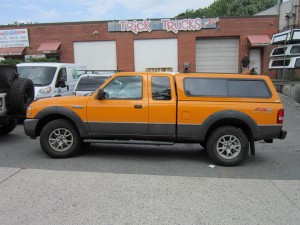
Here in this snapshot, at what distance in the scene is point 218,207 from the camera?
4.39 m

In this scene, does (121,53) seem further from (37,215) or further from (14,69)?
(37,215)

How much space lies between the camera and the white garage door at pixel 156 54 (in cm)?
2550

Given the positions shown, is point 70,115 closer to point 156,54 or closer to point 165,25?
point 156,54

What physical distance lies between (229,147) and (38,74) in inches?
304

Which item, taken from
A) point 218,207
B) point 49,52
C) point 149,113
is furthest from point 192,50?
point 218,207

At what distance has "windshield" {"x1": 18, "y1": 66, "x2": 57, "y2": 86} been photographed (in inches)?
449

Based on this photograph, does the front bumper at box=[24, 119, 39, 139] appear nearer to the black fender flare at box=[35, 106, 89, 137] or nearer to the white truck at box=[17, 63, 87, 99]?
the black fender flare at box=[35, 106, 89, 137]

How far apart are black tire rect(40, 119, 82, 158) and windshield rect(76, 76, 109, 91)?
4242 mm

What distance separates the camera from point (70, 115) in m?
6.65

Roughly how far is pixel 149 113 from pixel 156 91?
1.48 feet

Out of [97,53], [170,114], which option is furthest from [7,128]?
[97,53]

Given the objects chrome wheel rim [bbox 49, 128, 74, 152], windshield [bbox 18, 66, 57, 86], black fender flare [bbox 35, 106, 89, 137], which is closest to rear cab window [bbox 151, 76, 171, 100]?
black fender flare [bbox 35, 106, 89, 137]

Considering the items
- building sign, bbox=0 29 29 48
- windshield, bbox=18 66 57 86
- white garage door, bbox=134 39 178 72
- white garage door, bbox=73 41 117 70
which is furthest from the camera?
building sign, bbox=0 29 29 48

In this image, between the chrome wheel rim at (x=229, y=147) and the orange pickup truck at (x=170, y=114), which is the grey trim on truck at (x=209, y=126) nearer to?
the orange pickup truck at (x=170, y=114)
